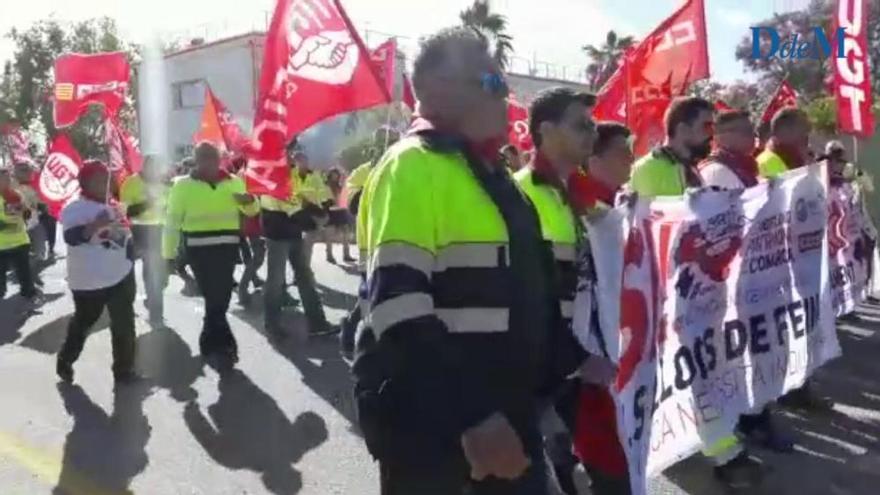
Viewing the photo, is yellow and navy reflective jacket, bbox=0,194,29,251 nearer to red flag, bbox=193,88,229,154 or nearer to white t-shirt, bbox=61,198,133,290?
red flag, bbox=193,88,229,154

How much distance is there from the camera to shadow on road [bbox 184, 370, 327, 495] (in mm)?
6203

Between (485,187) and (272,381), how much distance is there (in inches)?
231

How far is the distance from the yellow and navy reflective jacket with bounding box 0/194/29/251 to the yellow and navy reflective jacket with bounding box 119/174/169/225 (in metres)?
2.23

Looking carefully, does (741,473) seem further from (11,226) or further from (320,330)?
(11,226)

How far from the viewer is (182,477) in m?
6.13

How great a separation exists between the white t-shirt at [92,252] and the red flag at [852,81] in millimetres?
5374

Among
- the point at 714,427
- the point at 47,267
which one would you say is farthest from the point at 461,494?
the point at 47,267

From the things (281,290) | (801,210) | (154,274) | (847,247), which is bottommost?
(281,290)

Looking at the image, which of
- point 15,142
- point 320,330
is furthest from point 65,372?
point 15,142

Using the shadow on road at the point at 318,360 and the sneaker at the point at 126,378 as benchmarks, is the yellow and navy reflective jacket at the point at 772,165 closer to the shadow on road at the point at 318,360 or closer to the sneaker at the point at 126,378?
the shadow on road at the point at 318,360

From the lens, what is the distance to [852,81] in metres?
8.34

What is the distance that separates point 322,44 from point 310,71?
0.19 m

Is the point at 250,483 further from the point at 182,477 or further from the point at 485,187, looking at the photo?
the point at 485,187

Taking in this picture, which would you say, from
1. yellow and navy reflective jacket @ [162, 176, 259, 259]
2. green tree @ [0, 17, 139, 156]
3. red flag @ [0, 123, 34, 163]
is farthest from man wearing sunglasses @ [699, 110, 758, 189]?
green tree @ [0, 17, 139, 156]
